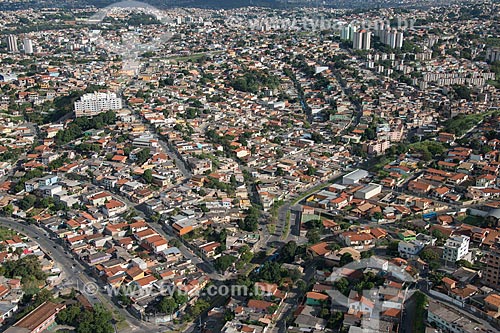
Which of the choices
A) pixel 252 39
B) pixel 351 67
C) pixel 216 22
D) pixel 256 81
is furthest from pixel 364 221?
pixel 216 22

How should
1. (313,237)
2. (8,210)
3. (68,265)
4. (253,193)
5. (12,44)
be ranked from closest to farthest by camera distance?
(68,265) < (313,237) < (8,210) < (253,193) < (12,44)

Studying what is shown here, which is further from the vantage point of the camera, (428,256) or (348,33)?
(348,33)

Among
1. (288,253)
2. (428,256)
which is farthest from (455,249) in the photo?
(288,253)

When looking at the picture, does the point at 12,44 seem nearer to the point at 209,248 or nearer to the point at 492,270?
the point at 209,248

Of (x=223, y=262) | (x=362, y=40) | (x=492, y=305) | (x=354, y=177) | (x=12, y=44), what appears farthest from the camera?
(x=12, y=44)

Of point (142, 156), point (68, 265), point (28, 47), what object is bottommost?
point (68, 265)

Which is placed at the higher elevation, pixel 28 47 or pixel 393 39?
pixel 393 39

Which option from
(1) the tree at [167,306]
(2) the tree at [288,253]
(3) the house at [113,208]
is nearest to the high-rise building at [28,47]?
(3) the house at [113,208]

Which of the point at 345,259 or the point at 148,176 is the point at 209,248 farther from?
the point at 148,176
